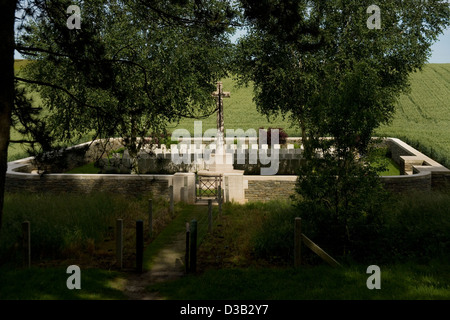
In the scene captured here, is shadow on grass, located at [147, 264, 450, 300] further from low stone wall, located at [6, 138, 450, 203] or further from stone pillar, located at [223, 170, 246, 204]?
low stone wall, located at [6, 138, 450, 203]

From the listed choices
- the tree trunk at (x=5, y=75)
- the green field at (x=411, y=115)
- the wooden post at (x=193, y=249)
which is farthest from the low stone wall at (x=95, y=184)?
the green field at (x=411, y=115)

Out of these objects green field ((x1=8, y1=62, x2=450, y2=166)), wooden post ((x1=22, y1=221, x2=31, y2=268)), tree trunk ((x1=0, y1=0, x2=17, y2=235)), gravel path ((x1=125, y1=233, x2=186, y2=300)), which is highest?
green field ((x1=8, y1=62, x2=450, y2=166))

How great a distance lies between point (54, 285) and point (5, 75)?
382 cm

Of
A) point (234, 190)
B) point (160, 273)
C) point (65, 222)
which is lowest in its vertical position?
point (160, 273)

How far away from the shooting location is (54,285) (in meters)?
8.32

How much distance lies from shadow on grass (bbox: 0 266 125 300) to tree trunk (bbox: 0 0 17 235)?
1.66m

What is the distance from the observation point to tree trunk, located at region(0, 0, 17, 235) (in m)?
7.73

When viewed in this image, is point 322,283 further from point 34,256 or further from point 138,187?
point 138,187

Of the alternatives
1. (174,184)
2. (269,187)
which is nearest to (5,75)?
(174,184)

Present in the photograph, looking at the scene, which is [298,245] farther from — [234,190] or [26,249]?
[234,190]

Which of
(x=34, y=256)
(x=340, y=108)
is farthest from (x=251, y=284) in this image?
(x=34, y=256)

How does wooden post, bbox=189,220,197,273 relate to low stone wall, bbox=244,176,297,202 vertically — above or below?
below

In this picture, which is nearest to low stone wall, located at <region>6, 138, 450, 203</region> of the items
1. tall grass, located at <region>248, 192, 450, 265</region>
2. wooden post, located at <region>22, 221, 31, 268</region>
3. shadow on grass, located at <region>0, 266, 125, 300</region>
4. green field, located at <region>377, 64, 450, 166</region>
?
tall grass, located at <region>248, 192, 450, 265</region>

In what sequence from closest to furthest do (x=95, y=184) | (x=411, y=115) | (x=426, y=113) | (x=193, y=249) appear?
(x=193, y=249), (x=95, y=184), (x=411, y=115), (x=426, y=113)
